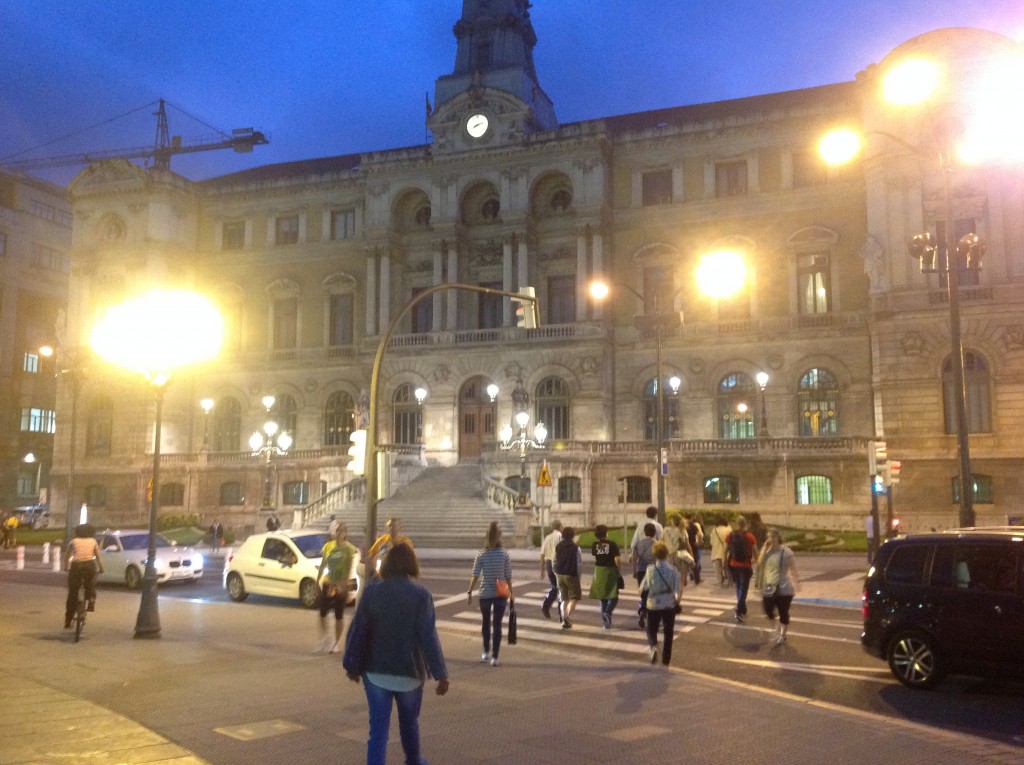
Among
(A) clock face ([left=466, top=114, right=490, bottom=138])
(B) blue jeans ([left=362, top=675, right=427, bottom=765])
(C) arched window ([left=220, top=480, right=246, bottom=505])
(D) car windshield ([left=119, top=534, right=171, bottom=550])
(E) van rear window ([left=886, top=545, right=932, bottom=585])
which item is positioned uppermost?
(A) clock face ([left=466, top=114, right=490, bottom=138])

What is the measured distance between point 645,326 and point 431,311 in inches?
1108

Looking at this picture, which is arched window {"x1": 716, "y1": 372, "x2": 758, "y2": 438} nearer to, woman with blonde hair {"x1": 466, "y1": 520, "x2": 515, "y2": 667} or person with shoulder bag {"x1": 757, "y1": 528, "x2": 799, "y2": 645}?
person with shoulder bag {"x1": 757, "y1": 528, "x2": 799, "y2": 645}

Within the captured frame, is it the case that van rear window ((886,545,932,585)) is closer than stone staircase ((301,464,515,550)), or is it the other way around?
van rear window ((886,545,932,585))

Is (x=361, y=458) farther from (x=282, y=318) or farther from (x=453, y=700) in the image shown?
(x=282, y=318)

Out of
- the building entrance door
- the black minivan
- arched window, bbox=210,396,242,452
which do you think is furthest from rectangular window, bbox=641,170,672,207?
the black minivan

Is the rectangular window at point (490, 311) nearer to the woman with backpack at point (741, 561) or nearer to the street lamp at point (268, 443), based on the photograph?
the street lamp at point (268, 443)

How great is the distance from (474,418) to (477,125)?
15.7m

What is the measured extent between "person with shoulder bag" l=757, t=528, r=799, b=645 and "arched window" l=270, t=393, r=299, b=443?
41886 mm

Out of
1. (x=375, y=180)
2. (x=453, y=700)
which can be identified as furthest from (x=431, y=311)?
(x=453, y=700)

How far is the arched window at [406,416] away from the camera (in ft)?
163

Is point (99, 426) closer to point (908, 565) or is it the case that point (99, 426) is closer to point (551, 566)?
point (551, 566)

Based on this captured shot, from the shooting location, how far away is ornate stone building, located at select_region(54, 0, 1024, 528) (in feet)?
130

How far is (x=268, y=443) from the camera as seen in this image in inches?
2026

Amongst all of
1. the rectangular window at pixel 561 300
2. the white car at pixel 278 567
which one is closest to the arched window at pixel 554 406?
the rectangular window at pixel 561 300
